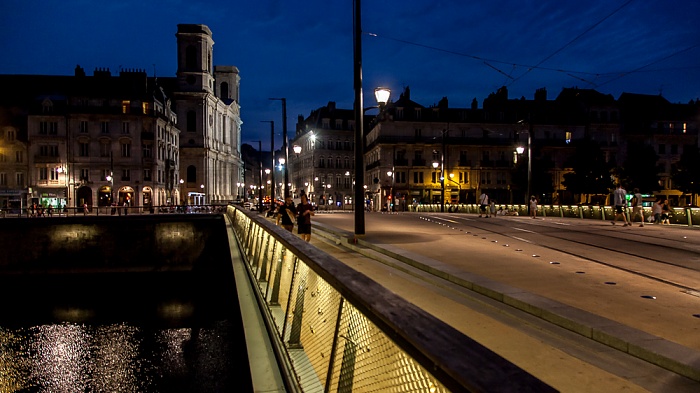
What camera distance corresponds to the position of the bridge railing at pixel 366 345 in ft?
5.66

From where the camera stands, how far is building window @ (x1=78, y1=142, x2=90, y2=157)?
6444 centimetres

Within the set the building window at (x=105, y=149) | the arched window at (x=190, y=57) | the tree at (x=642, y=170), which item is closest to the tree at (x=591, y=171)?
the tree at (x=642, y=170)

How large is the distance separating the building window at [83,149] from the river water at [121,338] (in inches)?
1337

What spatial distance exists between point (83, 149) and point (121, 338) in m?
53.5

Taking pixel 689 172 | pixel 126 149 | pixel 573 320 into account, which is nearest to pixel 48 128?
pixel 126 149

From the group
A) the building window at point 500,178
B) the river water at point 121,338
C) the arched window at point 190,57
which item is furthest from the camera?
the arched window at point 190,57

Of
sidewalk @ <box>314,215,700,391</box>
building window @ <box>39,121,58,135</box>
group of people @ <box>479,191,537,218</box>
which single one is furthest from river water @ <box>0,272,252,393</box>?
building window @ <box>39,121,58,135</box>

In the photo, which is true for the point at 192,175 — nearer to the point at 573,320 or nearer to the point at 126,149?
the point at 126,149

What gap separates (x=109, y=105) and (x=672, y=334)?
6970 cm

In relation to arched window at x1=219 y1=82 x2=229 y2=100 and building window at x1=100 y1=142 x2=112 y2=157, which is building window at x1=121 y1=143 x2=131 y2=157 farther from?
arched window at x1=219 y1=82 x2=229 y2=100

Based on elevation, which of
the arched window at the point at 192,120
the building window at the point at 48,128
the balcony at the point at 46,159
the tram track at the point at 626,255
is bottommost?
the tram track at the point at 626,255

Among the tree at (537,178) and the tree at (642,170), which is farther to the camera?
the tree at (537,178)

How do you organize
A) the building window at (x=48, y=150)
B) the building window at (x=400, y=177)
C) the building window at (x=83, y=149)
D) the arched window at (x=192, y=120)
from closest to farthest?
the building window at (x=48, y=150) < the building window at (x=83, y=149) < the building window at (x=400, y=177) < the arched window at (x=192, y=120)

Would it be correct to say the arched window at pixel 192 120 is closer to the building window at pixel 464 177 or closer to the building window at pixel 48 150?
the building window at pixel 48 150
